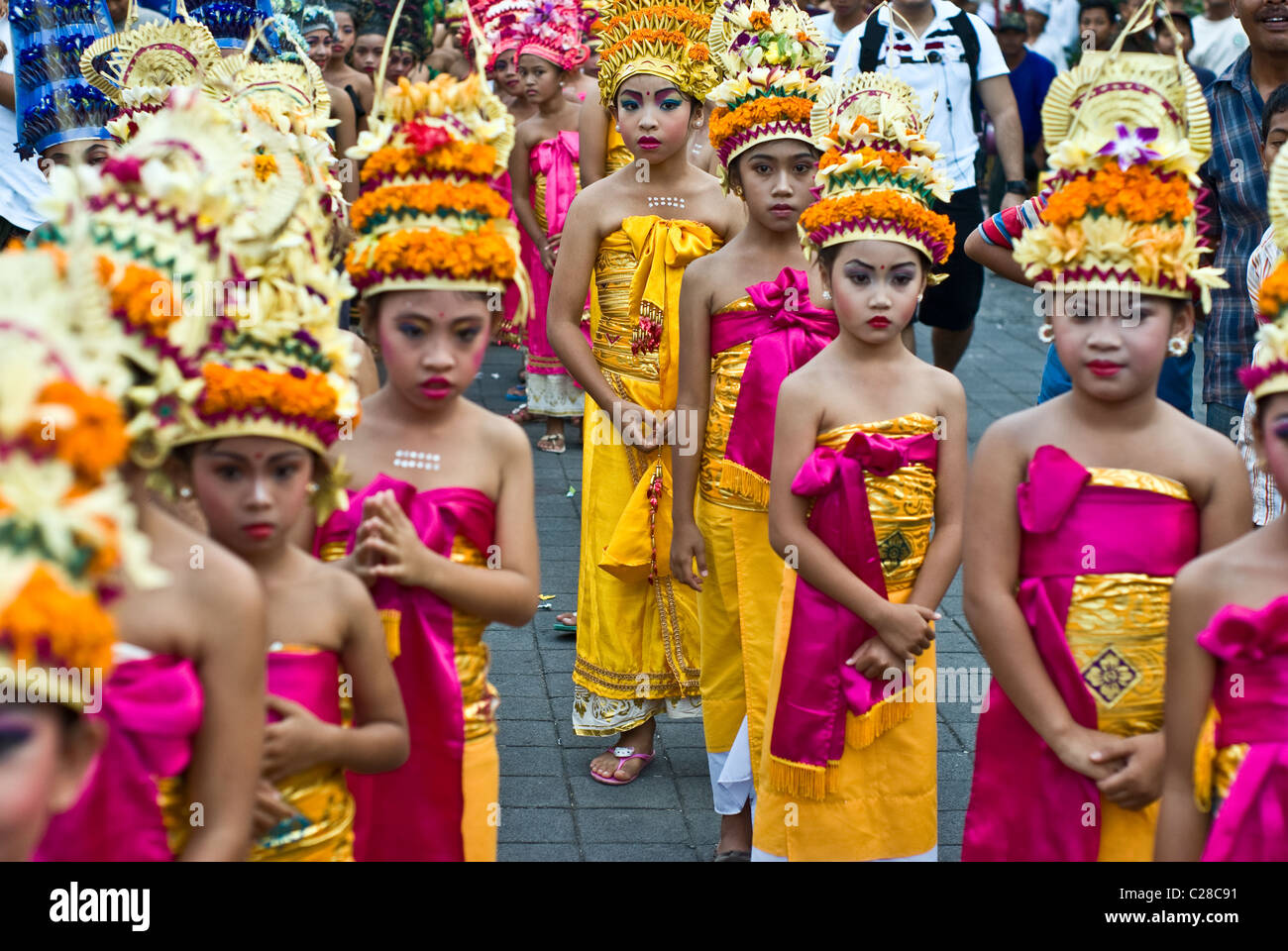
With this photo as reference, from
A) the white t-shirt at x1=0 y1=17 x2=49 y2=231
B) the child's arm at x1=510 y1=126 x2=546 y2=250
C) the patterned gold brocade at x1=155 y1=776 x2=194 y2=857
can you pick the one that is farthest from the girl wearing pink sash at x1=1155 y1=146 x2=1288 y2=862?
the child's arm at x1=510 y1=126 x2=546 y2=250

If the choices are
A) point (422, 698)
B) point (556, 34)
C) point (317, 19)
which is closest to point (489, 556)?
point (422, 698)

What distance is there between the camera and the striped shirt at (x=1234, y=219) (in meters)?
5.14

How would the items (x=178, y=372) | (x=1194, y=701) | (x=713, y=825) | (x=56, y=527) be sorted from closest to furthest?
(x=56, y=527) → (x=178, y=372) → (x=1194, y=701) → (x=713, y=825)

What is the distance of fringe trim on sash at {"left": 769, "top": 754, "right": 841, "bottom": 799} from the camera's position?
12.9 feet

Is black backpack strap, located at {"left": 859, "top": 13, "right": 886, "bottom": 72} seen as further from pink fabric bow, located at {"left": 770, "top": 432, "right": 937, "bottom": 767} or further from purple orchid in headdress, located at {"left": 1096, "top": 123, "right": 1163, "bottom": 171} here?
purple orchid in headdress, located at {"left": 1096, "top": 123, "right": 1163, "bottom": 171}

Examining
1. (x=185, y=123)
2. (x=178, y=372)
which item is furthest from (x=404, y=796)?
(x=185, y=123)

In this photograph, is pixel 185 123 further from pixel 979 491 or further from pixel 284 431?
pixel 979 491

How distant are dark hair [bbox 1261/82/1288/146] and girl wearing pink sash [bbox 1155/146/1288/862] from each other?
2.36 meters

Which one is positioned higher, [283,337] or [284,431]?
[283,337]

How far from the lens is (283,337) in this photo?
9.53 feet

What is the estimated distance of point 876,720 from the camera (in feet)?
13.0

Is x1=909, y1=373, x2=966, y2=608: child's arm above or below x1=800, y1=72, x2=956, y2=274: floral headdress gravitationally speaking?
below

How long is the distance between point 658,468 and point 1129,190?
2364 millimetres

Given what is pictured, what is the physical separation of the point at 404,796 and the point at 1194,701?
1632 millimetres
